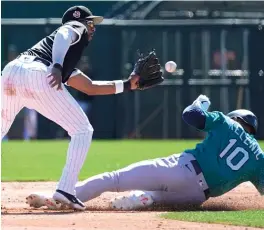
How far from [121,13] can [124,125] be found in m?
2.99

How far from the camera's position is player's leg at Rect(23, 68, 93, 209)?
6.33 meters

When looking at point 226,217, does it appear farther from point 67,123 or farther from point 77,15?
point 77,15

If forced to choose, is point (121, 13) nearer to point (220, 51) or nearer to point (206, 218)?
point (220, 51)

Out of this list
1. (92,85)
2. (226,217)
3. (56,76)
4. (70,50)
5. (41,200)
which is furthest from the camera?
(92,85)

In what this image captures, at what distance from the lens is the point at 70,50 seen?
6.35 metres

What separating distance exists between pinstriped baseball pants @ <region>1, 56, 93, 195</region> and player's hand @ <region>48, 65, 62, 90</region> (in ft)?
0.27

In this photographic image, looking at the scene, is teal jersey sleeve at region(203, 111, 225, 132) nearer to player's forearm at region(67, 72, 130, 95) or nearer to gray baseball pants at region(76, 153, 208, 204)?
gray baseball pants at region(76, 153, 208, 204)

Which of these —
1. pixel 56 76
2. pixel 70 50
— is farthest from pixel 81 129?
pixel 70 50

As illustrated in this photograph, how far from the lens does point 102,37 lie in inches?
748

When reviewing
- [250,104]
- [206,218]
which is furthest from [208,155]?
[250,104]

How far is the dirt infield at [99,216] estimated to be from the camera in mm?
5426

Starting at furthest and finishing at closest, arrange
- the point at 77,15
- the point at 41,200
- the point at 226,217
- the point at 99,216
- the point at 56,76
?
the point at 77,15 → the point at 41,200 → the point at 56,76 → the point at 99,216 → the point at 226,217

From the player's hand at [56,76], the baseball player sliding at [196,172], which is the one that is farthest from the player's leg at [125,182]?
the player's hand at [56,76]

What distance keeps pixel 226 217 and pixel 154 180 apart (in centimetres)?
88
